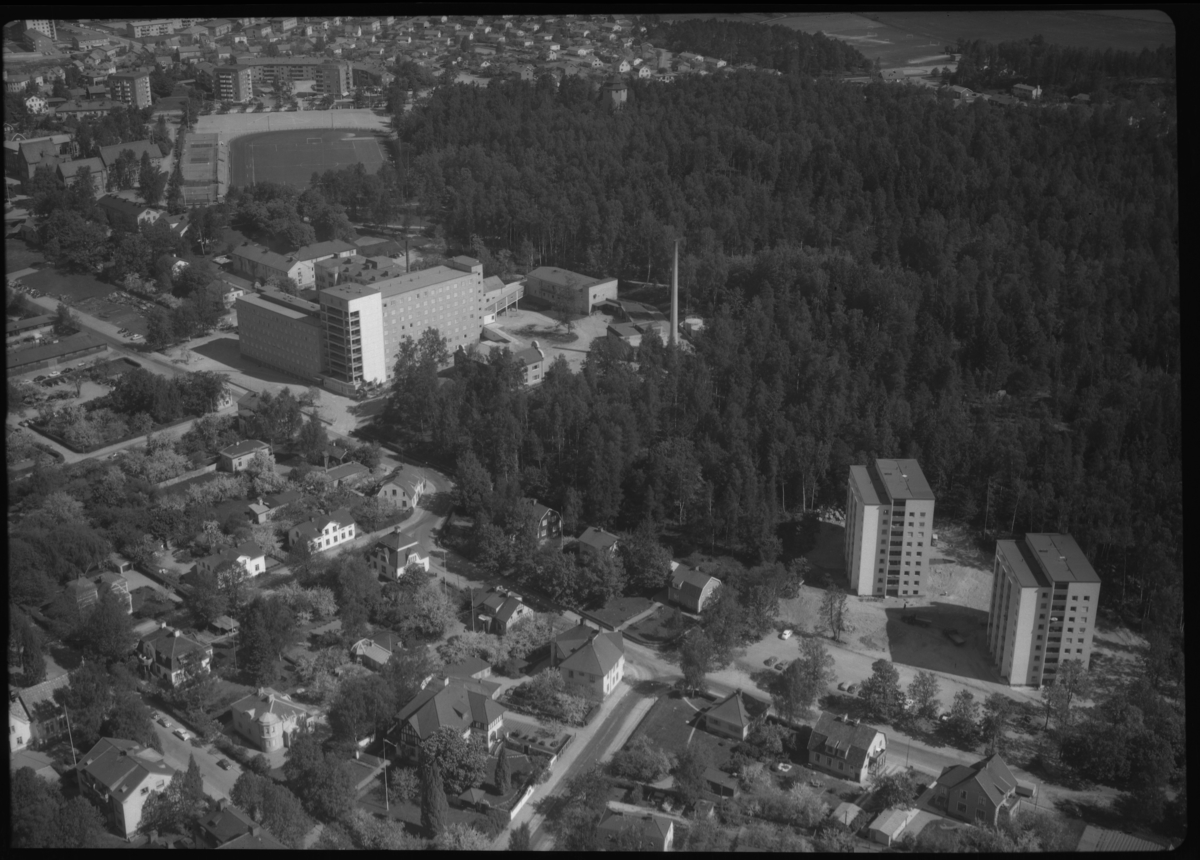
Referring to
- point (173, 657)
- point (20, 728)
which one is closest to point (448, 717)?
point (173, 657)

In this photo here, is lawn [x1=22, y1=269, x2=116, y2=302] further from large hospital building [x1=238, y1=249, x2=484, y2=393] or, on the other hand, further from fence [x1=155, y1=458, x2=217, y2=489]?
fence [x1=155, y1=458, x2=217, y2=489]

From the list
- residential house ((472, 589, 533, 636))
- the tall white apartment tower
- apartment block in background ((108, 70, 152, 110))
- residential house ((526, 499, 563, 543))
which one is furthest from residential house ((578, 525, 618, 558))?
apartment block in background ((108, 70, 152, 110))

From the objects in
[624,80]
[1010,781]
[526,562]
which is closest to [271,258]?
[526,562]

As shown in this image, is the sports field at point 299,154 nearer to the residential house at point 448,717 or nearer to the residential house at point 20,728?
the residential house at point 20,728

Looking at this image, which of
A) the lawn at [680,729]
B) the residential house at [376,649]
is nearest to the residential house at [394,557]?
the residential house at [376,649]

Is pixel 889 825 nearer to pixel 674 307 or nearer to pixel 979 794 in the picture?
pixel 979 794

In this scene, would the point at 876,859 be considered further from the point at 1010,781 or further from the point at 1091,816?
the point at 1091,816

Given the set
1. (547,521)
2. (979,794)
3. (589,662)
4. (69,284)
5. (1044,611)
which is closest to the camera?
(979,794)
